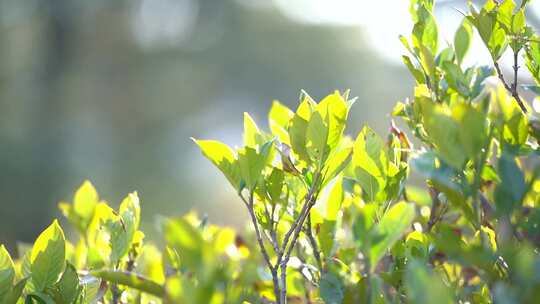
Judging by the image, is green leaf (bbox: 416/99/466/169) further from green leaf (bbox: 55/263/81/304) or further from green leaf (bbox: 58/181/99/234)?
green leaf (bbox: 58/181/99/234)

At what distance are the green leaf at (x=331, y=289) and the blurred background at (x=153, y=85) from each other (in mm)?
8754

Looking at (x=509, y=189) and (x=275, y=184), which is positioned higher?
(x=275, y=184)

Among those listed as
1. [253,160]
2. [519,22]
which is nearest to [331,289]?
[253,160]

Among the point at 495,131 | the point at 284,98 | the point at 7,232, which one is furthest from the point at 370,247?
the point at 284,98

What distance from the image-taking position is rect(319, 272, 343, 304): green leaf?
844mm

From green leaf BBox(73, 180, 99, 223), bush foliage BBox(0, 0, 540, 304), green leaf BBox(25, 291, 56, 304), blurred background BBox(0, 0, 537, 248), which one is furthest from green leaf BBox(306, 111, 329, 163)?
blurred background BBox(0, 0, 537, 248)

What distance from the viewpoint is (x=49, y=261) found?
892 mm

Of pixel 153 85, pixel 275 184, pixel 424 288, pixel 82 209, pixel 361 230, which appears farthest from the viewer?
pixel 153 85

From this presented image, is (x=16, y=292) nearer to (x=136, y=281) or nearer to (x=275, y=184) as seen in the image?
(x=136, y=281)

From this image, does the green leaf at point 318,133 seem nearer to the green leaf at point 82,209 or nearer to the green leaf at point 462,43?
the green leaf at point 462,43

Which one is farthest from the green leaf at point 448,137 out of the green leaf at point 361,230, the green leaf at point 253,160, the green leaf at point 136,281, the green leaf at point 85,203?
the green leaf at point 85,203

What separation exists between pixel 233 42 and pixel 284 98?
211cm

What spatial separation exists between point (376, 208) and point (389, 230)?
10.2 inches

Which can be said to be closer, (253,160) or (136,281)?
(136,281)
